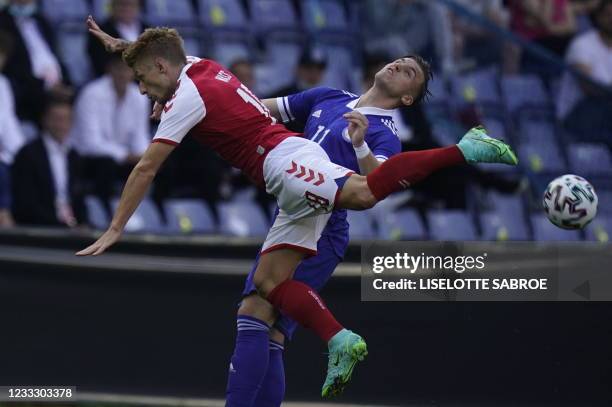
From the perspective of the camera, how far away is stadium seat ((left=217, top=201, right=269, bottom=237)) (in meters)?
11.5

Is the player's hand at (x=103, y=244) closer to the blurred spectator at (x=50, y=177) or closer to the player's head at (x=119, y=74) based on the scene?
the blurred spectator at (x=50, y=177)

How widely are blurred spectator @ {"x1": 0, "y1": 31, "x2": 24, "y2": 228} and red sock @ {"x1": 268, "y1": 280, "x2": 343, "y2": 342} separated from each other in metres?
3.73

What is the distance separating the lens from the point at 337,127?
750 centimetres

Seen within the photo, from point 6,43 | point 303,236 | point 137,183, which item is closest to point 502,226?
point 6,43

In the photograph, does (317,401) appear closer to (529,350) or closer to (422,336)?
(422,336)

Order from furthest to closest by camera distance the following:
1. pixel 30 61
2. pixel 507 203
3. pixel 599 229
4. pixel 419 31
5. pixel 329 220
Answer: pixel 419 31 → pixel 507 203 → pixel 599 229 → pixel 30 61 → pixel 329 220

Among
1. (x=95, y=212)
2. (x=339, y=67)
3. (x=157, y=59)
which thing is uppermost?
(x=339, y=67)

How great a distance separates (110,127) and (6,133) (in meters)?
1.03

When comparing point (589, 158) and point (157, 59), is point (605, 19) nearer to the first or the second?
point (589, 158)

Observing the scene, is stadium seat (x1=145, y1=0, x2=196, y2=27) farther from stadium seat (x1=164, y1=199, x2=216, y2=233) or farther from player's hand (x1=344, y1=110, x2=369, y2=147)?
player's hand (x1=344, y1=110, x2=369, y2=147)

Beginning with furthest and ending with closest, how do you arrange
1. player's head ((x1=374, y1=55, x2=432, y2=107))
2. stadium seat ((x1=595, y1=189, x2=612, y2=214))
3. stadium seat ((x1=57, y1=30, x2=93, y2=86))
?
stadium seat ((x1=595, y1=189, x2=612, y2=214)), stadium seat ((x1=57, y1=30, x2=93, y2=86)), player's head ((x1=374, y1=55, x2=432, y2=107))

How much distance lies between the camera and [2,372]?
8.78 metres

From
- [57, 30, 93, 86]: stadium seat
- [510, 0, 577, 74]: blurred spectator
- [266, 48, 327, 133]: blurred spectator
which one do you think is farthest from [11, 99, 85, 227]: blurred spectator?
[510, 0, 577, 74]: blurred spectator

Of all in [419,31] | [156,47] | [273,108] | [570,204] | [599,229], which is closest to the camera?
[156,47]
